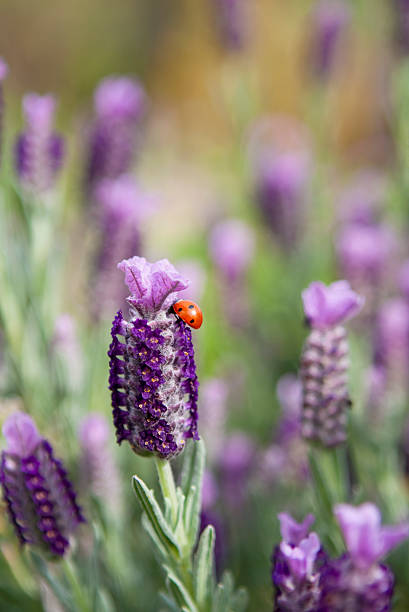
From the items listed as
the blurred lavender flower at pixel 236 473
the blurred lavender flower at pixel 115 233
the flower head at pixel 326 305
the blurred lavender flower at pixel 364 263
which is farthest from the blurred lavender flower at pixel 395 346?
the blurred lavender flower at pixel 115 233

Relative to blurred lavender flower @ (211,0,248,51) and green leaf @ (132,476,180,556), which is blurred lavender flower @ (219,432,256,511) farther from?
blurred lavender flower @ (211,0,248,51)

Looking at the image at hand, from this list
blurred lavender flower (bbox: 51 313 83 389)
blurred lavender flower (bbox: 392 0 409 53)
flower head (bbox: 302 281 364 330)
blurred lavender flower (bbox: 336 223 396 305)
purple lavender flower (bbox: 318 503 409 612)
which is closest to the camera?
purple lavender flower (bbox: 318 503 409 612)

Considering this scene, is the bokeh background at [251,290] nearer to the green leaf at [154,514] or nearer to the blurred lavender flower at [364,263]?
the blurred lavender flower at [364,263]

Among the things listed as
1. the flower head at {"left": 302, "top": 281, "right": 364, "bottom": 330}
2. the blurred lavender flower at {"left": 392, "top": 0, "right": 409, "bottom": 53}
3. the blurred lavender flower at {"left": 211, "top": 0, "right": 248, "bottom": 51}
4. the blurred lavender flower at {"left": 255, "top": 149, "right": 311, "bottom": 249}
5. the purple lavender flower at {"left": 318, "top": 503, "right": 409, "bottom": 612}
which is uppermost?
the blurred lavender flower at {"left": 211, "top": 0, "right": 248, "bottom": 51}

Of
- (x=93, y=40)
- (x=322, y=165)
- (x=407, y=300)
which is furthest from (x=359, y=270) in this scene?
(x=93, y=40)

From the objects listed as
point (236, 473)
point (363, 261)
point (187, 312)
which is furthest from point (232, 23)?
point (187, 312)

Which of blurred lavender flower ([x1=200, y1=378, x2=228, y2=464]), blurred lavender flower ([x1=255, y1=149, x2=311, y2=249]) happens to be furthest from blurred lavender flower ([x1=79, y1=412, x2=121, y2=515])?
blurred lavender flower ([x1=255, y1=149, x2=311, y2=249])
